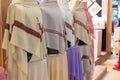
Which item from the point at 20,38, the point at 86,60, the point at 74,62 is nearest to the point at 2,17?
the point at 20,38

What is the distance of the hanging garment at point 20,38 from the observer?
6.81 ft

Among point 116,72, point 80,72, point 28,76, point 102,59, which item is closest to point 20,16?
point 28,76

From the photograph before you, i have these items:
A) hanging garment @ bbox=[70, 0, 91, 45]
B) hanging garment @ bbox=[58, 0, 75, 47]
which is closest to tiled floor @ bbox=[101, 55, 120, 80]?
hanging garment @ bbox=[70, 0, 91, 45]

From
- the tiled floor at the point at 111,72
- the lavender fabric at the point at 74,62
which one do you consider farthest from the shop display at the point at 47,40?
the tiled floor at the point at 111,72

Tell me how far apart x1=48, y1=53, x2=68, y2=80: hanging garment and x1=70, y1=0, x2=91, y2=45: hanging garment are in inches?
23.6

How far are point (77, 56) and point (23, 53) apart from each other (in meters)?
1.08

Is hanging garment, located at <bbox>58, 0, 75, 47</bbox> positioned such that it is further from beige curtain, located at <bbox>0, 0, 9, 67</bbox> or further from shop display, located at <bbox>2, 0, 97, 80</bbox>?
beige curtain, located at <bbox>0, 0, 9, 67</bbox>

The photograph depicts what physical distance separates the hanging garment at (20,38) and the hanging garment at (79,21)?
104cm

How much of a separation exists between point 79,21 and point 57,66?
823mm

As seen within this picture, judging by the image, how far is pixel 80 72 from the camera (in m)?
3.13

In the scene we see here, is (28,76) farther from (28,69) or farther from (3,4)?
(3,4)

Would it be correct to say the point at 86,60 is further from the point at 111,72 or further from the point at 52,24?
the point at 111,72

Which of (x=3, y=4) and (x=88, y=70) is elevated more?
(x=3, y=4)

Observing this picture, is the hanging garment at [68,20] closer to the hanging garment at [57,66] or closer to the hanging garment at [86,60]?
the hanging garment at [57,66]
